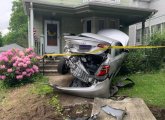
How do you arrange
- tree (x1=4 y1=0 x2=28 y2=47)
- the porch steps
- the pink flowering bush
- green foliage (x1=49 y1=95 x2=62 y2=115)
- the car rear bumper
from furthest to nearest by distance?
tree (x1=4 y1=0 x2=28 y2=47) < the porch steps < the pink flowering bush < the car rear bumper < green foliage (x1=49 y1=95 x2=62 y2=115)

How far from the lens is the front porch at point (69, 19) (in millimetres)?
15828

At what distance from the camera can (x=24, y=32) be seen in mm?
57125

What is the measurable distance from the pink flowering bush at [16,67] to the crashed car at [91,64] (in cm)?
226

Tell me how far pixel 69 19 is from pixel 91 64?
28.8ft

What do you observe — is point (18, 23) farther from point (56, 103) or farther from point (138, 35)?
point (56, 103)

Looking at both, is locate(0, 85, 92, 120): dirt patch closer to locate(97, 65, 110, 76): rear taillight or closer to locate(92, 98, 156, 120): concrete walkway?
locate(92, 98, 156, 120): concrete walkway

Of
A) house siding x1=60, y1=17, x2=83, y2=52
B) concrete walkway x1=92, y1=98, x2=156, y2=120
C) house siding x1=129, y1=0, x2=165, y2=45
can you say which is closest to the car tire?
concrete walkway x1=92, y1=98, x2=156, y2=120

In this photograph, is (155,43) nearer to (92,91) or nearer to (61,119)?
(92,91)

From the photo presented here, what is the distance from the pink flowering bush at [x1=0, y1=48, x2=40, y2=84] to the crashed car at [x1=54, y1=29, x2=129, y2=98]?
2.26 meters

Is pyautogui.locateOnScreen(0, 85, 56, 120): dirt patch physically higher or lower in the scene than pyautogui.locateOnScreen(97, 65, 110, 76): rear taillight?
lower

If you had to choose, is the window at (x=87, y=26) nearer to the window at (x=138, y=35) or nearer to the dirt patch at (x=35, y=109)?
the window at (x=138, y=35)

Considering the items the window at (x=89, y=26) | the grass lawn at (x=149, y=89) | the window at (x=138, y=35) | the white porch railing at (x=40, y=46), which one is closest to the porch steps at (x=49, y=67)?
the white porch railing at (x=40, y=46)

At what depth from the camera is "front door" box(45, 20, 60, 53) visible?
57.3 ft

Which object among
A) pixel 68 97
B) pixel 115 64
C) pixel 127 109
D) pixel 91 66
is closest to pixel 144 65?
pixel 115 64
